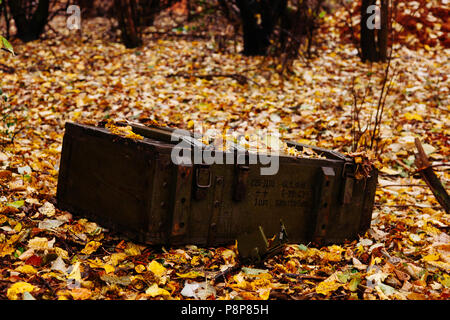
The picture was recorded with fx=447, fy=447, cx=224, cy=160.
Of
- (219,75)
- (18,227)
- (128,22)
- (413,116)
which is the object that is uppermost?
(128,22)

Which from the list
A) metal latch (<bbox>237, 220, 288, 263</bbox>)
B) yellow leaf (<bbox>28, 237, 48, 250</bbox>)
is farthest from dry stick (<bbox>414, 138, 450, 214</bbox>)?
yellow leaf (<bbox>28, 237, 48, 250</bbox>)

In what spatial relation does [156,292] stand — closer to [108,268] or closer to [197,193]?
[108,268]

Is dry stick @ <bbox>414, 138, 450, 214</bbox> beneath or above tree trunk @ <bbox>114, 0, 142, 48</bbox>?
beneath

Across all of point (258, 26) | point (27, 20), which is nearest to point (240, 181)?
point (258, 26)

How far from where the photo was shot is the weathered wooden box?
8.68ft

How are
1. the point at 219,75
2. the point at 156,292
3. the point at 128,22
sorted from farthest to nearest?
the point at 128,22 < the point at 219,75 < the point at 156,292

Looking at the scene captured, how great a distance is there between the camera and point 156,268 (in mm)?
2557

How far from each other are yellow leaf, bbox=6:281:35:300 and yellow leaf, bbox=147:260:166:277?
2.07 ft

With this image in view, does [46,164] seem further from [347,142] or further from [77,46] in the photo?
[77,46]

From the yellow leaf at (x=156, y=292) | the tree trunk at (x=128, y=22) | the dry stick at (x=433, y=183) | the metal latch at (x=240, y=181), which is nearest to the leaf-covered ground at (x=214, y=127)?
the yellow leaf at (x=156, y=292)

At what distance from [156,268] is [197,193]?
0.49 metres

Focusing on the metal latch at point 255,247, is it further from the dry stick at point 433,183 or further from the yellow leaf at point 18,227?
the dry stick at point 433,183

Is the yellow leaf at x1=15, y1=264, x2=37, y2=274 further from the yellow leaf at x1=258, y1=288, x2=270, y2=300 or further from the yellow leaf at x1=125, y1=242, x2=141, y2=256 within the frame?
the yellow leaf at x1=258, y1=288, x2=270, y2=300

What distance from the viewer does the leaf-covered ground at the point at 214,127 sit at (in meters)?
2.50
